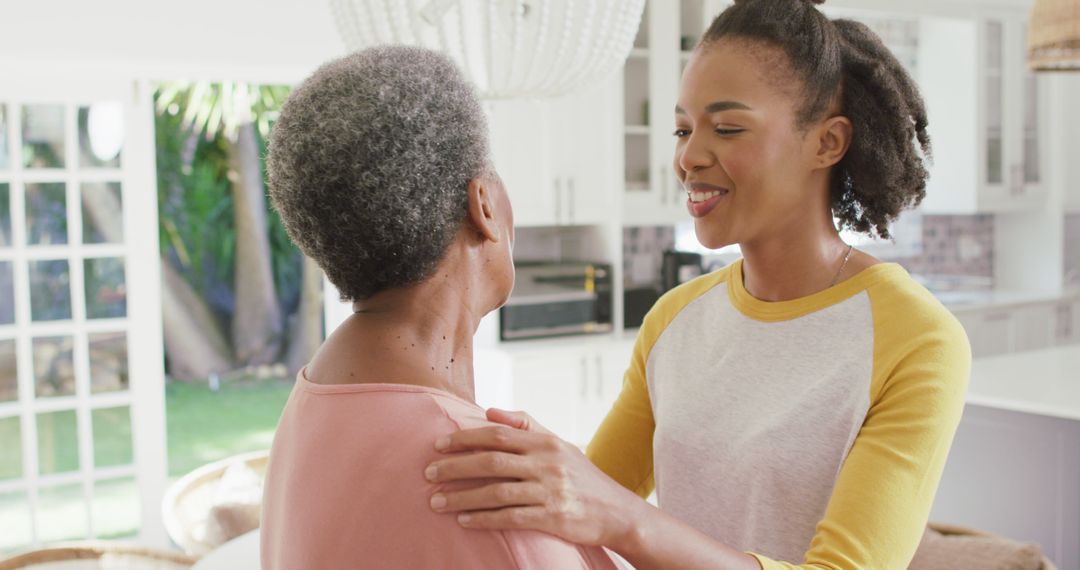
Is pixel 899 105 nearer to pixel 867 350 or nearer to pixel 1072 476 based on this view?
pixel 867 350

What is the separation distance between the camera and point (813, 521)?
1.22 m

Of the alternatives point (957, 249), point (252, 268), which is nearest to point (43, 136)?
point (957, 249)

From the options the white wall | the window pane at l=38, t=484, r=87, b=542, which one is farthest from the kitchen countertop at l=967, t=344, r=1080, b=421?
the window pane at l=38, t=484, r=87, b=542

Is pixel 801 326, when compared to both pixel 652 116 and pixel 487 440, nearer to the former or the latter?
pixel 487 440

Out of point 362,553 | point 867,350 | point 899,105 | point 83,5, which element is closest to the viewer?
point 362,553

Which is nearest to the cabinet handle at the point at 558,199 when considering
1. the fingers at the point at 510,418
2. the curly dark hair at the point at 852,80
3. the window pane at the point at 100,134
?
the window pane at the point at 100,134

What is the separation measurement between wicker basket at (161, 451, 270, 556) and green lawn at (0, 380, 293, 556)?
2.59 metres

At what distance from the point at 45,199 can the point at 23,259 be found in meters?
0.24

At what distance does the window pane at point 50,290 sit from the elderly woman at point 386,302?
3.26 meters

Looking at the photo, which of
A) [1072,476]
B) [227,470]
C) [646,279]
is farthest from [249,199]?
[1072,476]

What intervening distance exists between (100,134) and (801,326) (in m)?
3.23

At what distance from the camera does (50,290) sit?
3.85 meters

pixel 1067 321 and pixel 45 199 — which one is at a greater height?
pixel 45 199

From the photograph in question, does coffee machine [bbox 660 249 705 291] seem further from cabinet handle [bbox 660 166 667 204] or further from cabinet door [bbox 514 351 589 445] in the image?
cabinet door [bbox 514 351 589 445]
